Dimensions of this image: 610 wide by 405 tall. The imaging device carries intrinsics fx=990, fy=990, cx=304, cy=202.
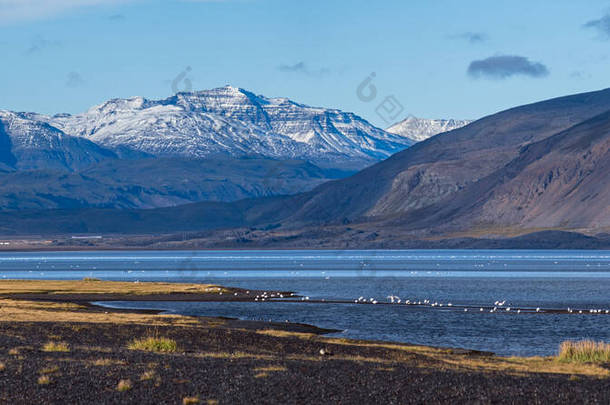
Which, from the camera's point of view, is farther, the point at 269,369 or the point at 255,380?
the point at 269,369

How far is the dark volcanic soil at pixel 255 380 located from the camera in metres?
29.9

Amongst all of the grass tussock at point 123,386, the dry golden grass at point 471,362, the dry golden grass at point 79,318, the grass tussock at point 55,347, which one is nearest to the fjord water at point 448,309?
the dry golden grass at point 471,362

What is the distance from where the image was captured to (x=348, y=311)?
84.4 metres

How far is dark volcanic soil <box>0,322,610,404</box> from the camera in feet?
98.1

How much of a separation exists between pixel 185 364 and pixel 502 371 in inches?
481

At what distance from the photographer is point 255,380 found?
3250 centimetres

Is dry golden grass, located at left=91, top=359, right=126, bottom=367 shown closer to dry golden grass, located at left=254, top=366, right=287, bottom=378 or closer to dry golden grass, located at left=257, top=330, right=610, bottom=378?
dry golden grass, located at left=254, top=366, right=287, bottom=378

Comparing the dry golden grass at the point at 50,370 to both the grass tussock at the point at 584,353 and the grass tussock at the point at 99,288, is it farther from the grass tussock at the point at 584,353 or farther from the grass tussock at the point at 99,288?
the grass tussock at the point at 99,288

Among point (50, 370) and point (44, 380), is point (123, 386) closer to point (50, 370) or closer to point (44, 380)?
point (44, 380)

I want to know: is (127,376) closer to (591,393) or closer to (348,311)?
(591,393)

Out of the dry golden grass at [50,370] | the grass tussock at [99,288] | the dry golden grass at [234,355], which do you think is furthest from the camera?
the grass tussock at [99,288]

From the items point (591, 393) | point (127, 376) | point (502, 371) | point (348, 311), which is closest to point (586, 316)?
point (348, 311)

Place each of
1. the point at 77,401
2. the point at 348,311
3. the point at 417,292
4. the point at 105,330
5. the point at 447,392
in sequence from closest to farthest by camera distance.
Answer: the point at 77,401 < the point at 447,392 < the point at 105,330 < the point at 348,311 < the point at 417,292

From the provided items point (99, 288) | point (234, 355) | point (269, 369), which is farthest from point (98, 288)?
point (269, 369)
